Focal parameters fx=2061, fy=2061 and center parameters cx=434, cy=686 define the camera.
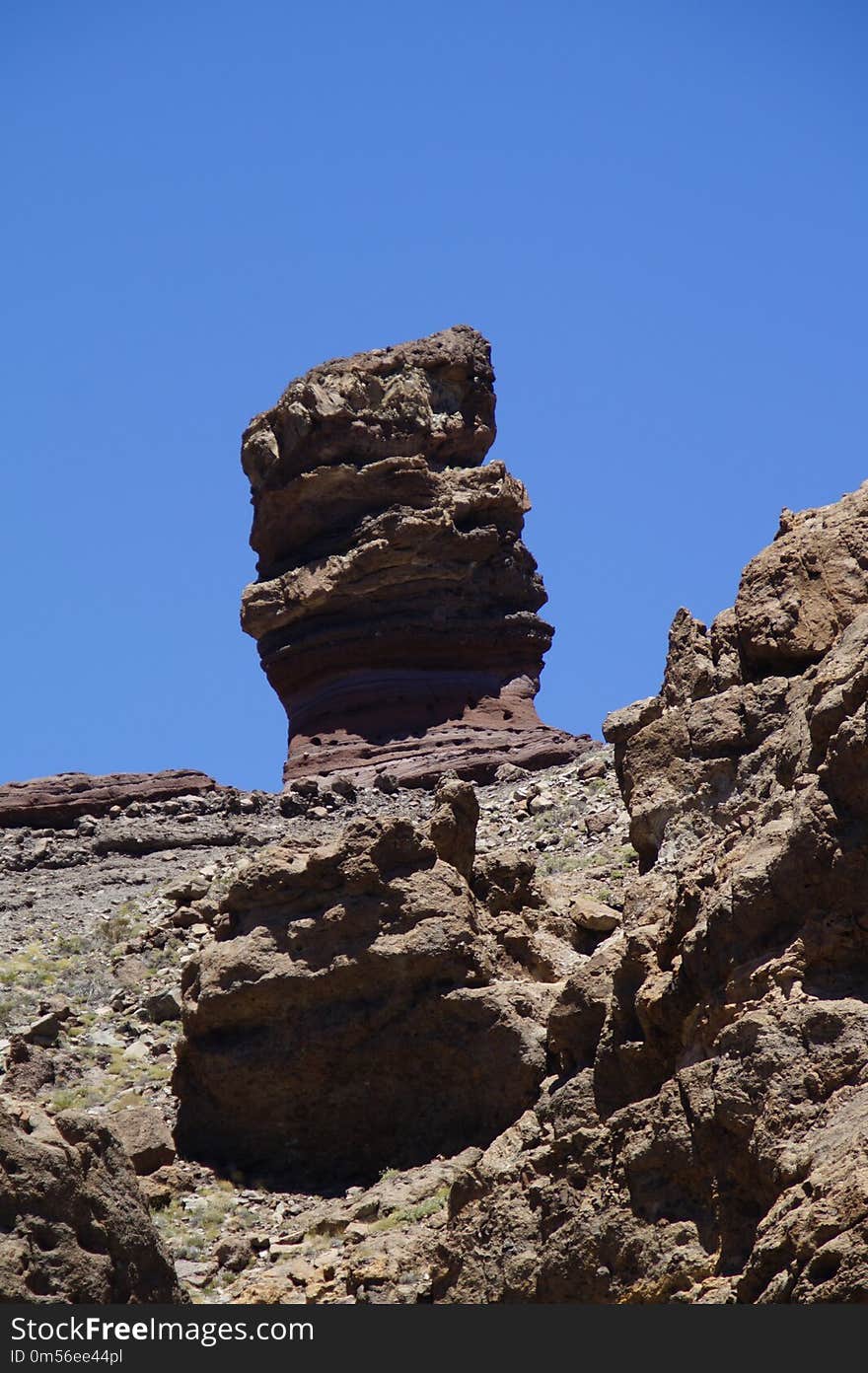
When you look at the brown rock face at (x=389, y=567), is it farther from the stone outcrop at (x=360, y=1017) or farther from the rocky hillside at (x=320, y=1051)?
the stone outcrop at (x=360, y=1017)

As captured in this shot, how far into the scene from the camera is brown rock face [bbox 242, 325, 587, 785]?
4434 centimetres

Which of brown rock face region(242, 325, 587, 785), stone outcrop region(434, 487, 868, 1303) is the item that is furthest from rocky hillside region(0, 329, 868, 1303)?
brown rock face region(242, 325, 587, 785)

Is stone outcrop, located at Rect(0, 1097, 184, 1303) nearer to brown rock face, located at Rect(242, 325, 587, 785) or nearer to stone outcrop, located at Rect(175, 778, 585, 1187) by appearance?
stone outcrop, located at Rect(175, 778, 585, 1187)

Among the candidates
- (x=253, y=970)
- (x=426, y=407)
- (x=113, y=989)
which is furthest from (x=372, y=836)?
(x=426, y=407)

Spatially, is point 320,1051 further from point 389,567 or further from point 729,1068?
point 389,567

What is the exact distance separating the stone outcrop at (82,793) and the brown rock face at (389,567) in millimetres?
3836

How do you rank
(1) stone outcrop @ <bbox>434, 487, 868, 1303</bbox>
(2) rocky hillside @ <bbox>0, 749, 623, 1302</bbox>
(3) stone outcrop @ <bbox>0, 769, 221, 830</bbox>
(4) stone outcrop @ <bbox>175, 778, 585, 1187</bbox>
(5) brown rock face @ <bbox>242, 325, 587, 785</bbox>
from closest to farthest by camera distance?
(1) stone outcrop @ <bbox>434, 487, 868, 1303</bbox>
(2) rocky hillside @ <bbox>0, 749, 623, 1302</bbox>
(4) stone outcrop @ <bbox>175, 778, 585, 1187</bbox>
(3) stone outcrop @ <bbox>0, 769, 221, 830</bbox>
(5) brown rock face @ <bbox>242, 325, 587, 785</bbox>

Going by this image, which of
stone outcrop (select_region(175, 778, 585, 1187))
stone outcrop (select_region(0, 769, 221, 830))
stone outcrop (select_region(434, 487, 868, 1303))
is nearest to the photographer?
stone outcrop (select_region(434, 487, 868, 1303))

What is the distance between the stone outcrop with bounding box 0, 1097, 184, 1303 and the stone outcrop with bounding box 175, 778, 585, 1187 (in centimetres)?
549

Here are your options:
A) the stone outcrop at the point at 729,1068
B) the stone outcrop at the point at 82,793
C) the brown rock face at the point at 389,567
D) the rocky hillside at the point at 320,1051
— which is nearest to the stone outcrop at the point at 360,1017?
the rocky hillside at the point at 320,1051

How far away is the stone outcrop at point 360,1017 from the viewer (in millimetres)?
18375

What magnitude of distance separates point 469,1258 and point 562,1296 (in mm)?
1091

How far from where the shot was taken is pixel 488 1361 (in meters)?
9.02

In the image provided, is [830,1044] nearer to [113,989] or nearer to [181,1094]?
[181,1094]
